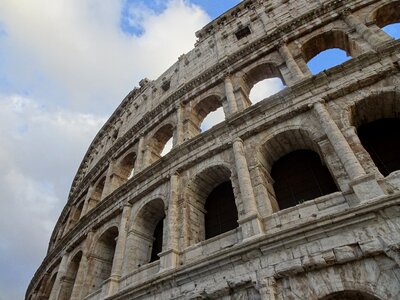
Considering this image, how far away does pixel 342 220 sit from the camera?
5156 millimetres

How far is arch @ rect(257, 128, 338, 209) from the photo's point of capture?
7406mm

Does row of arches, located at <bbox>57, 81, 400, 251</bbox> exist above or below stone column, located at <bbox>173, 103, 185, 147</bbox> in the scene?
below

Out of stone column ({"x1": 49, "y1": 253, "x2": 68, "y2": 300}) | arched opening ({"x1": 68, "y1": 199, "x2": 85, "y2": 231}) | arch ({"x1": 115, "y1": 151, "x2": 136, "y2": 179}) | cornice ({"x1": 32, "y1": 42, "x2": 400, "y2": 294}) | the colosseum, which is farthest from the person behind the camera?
arched opening ({"x1": 68, "y1": 199, "x2": 85, "y2": 231})

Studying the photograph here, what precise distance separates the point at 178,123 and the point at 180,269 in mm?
6406

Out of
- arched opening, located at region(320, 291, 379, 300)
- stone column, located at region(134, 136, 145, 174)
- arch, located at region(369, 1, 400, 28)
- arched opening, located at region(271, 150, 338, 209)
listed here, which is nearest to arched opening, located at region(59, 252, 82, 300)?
stone column, located at region(134, 136, 145, 174)

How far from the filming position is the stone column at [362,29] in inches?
327

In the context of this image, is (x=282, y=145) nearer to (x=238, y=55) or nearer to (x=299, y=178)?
(x=299, y=178)

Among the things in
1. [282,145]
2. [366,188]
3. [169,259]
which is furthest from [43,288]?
[366,188]

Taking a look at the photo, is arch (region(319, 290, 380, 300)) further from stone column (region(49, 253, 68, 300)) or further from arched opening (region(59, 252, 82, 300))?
stone column (region(49, 253, 68, 300))

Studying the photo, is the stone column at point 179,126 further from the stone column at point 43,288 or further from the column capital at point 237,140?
the stone column at point 43,288

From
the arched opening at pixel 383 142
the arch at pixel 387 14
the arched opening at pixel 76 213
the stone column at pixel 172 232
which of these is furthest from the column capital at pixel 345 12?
the arched opening at pixel 76 213

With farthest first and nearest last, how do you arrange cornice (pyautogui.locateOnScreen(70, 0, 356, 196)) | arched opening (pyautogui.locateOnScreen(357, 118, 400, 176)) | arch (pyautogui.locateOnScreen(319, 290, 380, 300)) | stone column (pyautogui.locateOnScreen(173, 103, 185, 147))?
stone column (pyautogui.locateOnScreen(173, 103, 185, 147)) < cornice (pyautogui.locateOnScreen(70, 0, 356, 196)) < arched opening (pyautogui.locateOnScreen(357, 118, 400, 176)) < arch (pyautogui.locateOnScreen(319, 290, 380, 300))

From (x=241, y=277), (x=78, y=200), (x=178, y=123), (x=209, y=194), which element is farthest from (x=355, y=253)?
(x=78, y=200)

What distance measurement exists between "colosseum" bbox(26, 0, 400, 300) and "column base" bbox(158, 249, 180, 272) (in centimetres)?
3
